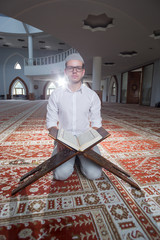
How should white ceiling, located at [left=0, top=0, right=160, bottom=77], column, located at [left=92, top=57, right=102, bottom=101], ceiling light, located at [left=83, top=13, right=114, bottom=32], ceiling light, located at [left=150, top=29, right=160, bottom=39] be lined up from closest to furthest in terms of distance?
white ceiling, located at [left=0, top=0, right=160, bottom=77] < ceiling light, located at [left=83, top=13, right=114, bottom=32] < ceiling light, located at [left=150, top=29, right=160, bottom=39] < column, located at [left=92, top=57, right=102, bottom=101]

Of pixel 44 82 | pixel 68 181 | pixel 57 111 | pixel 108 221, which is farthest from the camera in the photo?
pixel 44 82

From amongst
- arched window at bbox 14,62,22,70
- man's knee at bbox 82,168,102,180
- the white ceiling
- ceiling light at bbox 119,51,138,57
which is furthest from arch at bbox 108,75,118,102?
man's knee at bbox 82,168,102,180

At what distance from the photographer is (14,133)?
111 inches

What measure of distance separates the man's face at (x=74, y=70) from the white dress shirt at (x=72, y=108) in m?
0.13

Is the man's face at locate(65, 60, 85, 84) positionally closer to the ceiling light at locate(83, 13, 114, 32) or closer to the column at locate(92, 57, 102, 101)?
the ceiling light at locate(83, 13, 114, 32)

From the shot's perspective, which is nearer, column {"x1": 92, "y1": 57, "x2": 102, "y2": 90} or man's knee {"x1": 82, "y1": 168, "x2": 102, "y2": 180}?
man's knee {"x1": 82, "y1": 168, "x2": 102, "y2": 180}

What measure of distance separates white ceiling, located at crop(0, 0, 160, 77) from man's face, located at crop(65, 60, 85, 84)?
4111 millimetres

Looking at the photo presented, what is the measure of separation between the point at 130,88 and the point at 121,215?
13377 mm

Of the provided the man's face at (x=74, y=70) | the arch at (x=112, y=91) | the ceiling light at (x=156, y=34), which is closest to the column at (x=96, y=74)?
the ceiling light at (x=156, y=34)

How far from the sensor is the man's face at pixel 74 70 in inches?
50.9

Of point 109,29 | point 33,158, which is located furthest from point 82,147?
point 109,29

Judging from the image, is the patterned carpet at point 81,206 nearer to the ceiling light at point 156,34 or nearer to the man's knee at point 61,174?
the man's knee at point 61,174

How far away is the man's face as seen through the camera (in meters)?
1.29

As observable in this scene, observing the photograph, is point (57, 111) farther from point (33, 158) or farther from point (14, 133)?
point (14, 133)
